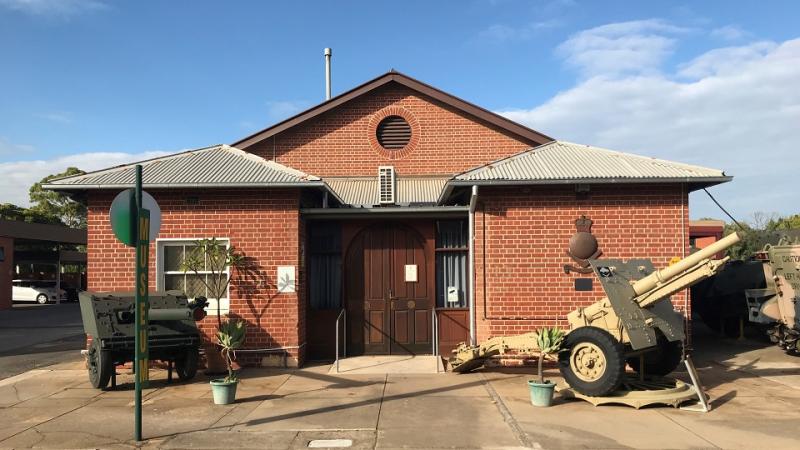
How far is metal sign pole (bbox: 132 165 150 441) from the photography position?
20.0 ft

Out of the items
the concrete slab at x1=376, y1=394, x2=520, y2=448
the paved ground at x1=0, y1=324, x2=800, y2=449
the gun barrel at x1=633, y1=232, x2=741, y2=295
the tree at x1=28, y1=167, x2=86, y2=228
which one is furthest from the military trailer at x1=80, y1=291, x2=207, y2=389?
the tree at x1=28, y1=167, x2=86, y2=228

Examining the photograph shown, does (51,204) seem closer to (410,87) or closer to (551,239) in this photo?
(410,87)

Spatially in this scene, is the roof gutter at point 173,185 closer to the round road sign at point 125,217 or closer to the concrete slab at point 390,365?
the concrete slab at point 390,365

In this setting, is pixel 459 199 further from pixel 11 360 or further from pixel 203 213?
pixel 11 360

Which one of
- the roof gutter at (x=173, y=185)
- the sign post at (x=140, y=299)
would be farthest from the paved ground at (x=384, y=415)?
the roof gutter at (x=173, y=185)

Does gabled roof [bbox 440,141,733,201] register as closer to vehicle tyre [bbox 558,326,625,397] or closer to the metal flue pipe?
vehicle tyre [bbox 558,326,625,397]

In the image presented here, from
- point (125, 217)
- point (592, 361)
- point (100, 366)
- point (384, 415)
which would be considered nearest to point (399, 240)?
point (384, 415)

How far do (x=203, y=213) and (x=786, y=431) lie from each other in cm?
912

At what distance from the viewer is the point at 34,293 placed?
33.8 metres

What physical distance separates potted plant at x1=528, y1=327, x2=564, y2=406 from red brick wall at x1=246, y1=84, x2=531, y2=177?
8.04 meters

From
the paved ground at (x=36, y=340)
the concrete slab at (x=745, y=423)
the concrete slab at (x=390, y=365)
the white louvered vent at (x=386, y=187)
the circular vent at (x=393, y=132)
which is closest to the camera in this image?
the concrete slab at (x=745, y=423)

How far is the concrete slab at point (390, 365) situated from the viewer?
9734mm

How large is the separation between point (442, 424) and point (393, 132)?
1005 centimetres

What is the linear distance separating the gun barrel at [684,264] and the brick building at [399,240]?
237cm
